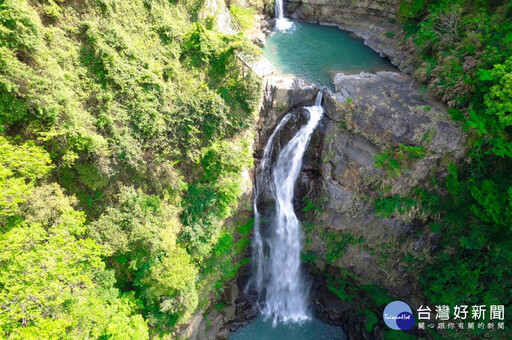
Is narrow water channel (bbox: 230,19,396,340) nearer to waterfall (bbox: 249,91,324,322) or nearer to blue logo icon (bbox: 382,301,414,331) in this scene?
waterfall (bbox: 249,91,324,322)

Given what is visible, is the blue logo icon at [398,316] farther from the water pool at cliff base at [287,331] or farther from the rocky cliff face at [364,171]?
the water pool at cliff base at [287,331]

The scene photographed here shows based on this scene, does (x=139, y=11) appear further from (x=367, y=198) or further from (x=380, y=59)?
(x=380, y=59)

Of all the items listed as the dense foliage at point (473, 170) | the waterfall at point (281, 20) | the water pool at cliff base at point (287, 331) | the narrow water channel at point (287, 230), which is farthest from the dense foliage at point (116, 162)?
the dense foliage at point (473, 170)

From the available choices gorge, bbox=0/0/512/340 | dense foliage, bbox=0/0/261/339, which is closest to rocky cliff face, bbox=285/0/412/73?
gorge, bbox=0/0/512/340

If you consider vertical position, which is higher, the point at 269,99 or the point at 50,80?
Answer: the point at 50,80

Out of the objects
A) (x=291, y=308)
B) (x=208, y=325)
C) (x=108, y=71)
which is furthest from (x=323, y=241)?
(x=108, y=71)
